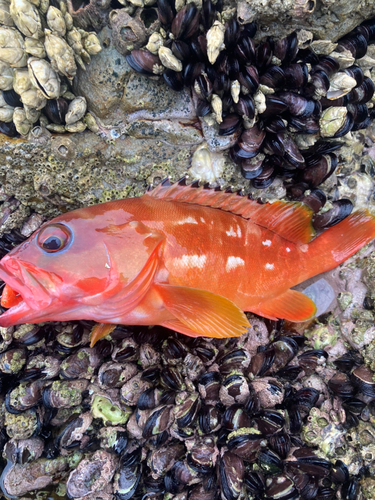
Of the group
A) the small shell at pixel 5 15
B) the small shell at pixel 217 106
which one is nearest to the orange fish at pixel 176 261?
the small shell at pixel 217 106

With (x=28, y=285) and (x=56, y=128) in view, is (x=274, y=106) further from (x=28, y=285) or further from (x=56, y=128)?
(x=28, y=285)

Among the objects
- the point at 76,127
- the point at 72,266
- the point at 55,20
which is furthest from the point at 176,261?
the point at 55,20

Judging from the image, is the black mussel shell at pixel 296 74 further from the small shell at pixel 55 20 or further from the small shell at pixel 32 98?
the small shell at pixel 32 98

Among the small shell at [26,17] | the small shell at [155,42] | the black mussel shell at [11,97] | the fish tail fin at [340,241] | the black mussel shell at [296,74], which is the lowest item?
the fish tail fin at [340,241]

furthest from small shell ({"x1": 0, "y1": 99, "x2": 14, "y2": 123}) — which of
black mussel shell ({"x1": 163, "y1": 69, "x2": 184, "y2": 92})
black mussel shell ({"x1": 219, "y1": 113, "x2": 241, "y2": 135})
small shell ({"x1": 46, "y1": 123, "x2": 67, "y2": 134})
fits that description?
black mussel shell ({"x1": 219, "y1": 113, "x2": 241, "y2": 135})

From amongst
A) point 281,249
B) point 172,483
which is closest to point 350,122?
point 281,249

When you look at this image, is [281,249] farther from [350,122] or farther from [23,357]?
[23,357]
